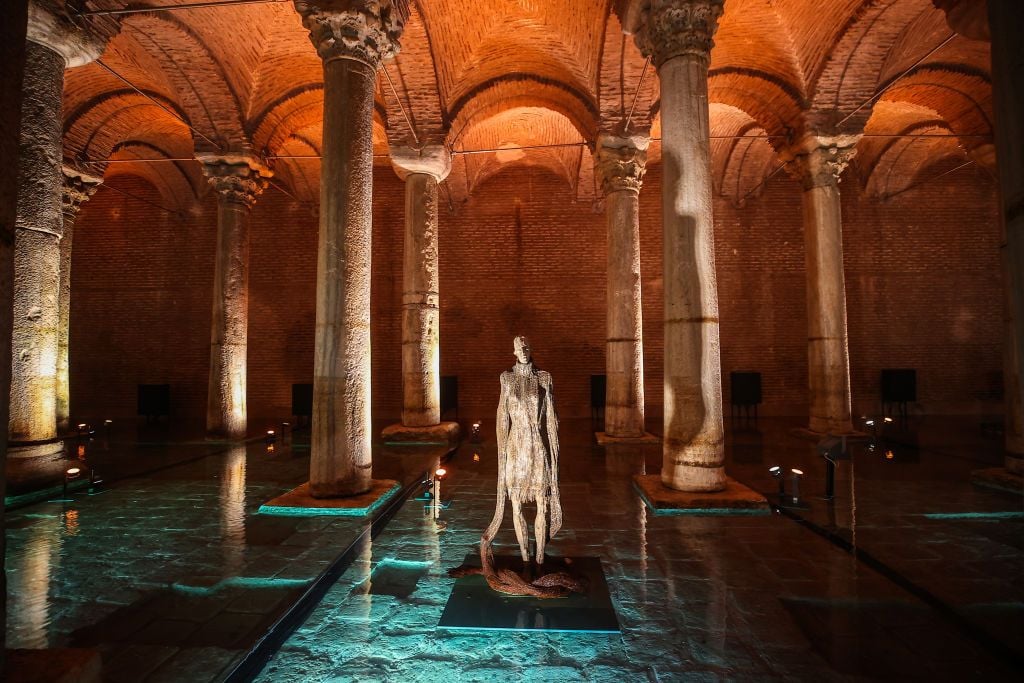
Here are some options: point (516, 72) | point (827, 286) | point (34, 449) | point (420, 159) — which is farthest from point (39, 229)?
point (827, 286)

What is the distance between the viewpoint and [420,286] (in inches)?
367

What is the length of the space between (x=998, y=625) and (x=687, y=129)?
471 centimetres

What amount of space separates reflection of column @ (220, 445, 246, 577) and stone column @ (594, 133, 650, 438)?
6190 millimetres

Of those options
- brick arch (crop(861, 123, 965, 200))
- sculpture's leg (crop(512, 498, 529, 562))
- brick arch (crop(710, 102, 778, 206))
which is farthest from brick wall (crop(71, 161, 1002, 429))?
sculpture's leg (crop(512, 498, 529, 562))

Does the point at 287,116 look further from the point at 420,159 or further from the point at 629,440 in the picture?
the point at 629,440

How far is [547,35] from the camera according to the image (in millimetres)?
8914

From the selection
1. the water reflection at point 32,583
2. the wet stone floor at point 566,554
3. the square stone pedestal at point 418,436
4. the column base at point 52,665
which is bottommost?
the wet stone floor at point 566,554

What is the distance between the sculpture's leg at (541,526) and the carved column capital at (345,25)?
5034 mm

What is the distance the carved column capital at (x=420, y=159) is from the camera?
9211 millimetres

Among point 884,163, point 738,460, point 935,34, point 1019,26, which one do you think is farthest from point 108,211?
point 884,163

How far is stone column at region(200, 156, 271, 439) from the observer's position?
9609 mm

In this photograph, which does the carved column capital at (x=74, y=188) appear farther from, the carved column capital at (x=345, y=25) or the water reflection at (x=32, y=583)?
the water reflection at (x=32, y=583)

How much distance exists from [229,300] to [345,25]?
630 cm

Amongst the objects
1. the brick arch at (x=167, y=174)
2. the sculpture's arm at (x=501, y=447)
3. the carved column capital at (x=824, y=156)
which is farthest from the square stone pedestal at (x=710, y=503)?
the brick arch at (x=167, y=174)
